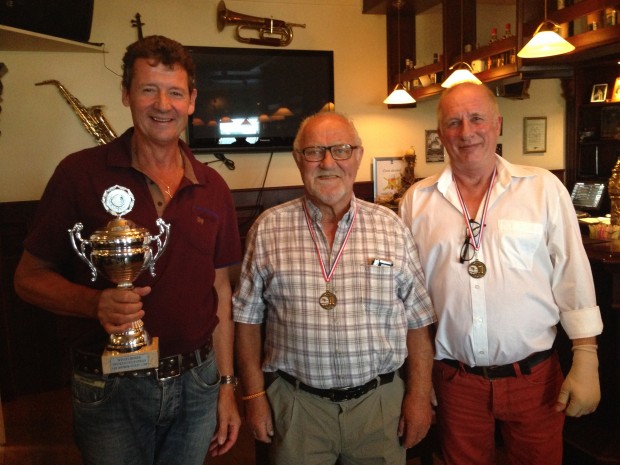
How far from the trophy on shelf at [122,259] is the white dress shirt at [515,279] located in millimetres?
937

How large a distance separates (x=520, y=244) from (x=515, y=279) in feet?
0.37

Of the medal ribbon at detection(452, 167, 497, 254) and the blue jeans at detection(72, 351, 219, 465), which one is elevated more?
the medal ribbon at detection(452, 167, 497, 254)

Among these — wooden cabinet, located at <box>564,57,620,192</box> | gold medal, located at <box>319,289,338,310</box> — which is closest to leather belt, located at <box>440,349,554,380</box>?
gold medal, located at <box>319,289,338,310</box>

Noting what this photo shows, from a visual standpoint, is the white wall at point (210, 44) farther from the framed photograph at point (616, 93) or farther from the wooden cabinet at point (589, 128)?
the framed photograph at point (616, 93)

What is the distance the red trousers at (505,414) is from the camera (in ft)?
5.79

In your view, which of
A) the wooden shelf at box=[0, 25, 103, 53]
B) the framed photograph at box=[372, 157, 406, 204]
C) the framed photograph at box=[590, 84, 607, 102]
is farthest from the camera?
the framed photograph at box=[590, 84, 607, 102]

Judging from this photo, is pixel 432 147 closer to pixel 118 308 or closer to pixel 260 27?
pixel 260 27

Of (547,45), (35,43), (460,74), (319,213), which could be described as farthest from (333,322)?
(35,43)

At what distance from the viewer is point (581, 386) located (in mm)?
1723

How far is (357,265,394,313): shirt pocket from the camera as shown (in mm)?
1590

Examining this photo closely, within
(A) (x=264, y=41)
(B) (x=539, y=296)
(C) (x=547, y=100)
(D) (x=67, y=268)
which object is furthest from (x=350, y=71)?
(D) (x=67, y=268)

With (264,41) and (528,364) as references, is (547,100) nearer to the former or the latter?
(264,41)

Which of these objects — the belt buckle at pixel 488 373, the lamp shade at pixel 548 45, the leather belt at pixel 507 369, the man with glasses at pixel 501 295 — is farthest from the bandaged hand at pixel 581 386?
the lamp shade at pixel 548 45

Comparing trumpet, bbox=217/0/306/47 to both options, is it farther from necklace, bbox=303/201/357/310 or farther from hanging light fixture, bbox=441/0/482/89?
necklace, bbox=303/201/357/310
